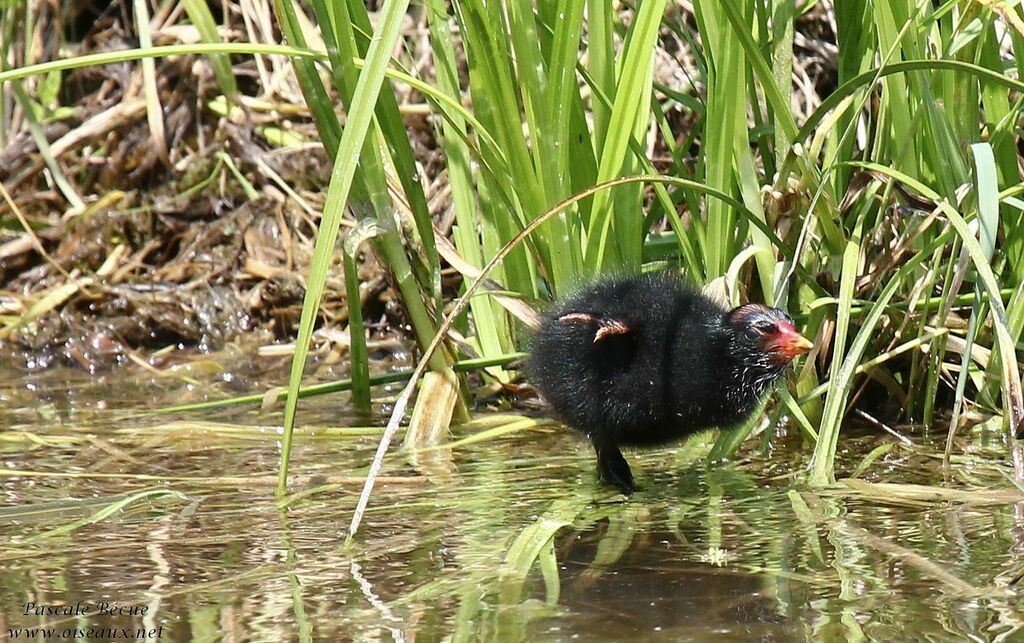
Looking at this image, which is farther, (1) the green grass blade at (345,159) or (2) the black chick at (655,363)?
(2) the black chick at (655,363)

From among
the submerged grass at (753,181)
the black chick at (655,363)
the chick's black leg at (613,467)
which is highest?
the submerged grass at (753,181)

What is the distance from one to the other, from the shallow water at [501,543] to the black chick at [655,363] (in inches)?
6.4

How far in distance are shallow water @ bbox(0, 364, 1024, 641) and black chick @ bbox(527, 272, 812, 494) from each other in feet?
0.53

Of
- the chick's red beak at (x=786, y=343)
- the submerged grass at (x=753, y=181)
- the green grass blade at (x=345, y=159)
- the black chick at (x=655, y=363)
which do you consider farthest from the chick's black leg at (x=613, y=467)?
the green grass blade at (x=345, y=159)

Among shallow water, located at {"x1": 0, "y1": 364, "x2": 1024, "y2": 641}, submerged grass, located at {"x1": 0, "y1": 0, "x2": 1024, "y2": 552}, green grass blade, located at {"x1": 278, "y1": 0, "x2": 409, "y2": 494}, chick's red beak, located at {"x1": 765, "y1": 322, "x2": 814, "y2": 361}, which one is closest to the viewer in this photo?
shallow water, located at {"x1": 0, "y1": 364, "x2": 1024, "y2": 641}

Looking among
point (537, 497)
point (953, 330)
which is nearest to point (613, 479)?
point (537, 497)

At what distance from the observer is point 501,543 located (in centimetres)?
270

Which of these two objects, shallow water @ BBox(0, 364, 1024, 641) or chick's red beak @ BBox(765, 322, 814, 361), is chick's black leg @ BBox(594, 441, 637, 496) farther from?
chick's red beak @ BBox(765, 322, 814, 361)

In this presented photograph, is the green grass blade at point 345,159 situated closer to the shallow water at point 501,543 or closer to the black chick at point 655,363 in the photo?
the shallow water at point 501,543

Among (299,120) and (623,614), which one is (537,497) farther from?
(299,120)

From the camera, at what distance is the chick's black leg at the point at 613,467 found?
326 centimetres

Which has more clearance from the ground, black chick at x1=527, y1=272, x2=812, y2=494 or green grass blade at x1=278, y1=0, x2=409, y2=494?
green grass blade at x1=278, y1=0, x2=409, y2=494

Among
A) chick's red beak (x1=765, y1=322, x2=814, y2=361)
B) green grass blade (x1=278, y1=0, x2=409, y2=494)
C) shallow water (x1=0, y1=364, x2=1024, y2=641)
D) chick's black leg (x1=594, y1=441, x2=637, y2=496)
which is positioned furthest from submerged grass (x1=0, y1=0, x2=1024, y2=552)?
green grass blade (x1=278, y1=0, x2=409, y2=494)

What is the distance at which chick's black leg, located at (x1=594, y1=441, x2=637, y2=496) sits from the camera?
3.26m
